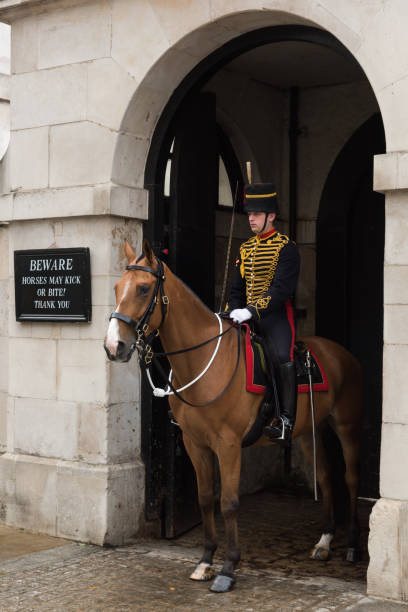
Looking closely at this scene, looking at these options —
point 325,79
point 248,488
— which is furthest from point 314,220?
point 248,488

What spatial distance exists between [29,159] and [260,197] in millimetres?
2347

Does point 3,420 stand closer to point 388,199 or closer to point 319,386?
point 319,386

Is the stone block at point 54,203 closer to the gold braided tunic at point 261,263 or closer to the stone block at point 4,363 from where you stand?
Result: the stone block at point 4,363

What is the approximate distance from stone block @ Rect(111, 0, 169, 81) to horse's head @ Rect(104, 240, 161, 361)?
1.94m

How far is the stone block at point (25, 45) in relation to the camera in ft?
23.8

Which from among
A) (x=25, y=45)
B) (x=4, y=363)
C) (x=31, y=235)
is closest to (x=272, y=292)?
(x=31, y=235)

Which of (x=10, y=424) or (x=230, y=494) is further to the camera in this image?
(x=10, y=424)

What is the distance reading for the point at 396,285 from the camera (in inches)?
212

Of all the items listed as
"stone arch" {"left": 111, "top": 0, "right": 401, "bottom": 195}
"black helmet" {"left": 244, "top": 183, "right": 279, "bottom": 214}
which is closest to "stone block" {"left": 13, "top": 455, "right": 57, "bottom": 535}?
"stone arch" {"left": 111, "top": 0, "right": 401, "bottom": 195}

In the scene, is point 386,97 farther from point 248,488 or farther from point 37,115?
point 248,488

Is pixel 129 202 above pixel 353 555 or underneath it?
above

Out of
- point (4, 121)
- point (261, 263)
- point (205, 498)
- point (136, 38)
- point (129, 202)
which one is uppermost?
point (136, 38)

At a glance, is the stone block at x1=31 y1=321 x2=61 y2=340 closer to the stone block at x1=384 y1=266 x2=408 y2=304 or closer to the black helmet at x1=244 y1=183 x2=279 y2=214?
the black helmet at x1=244 y1=183 x2=279 y2=214

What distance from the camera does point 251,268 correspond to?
6109 mm
